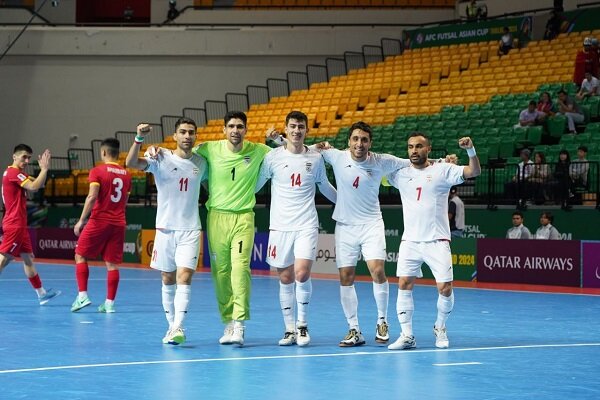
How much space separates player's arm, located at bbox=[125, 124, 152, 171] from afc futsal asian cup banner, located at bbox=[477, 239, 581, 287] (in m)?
11.5

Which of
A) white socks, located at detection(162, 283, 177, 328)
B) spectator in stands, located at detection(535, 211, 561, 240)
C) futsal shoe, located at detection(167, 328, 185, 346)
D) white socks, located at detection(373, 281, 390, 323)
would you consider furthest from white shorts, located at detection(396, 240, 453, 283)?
spectator in stands, located at detection(535, 211, 561, 240)

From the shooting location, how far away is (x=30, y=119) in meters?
38.4

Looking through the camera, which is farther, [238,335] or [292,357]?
[238,335]

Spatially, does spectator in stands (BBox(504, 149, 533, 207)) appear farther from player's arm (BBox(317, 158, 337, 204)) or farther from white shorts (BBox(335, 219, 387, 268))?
white shorts (BBox(335, 219, 387, 268))

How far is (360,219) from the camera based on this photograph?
39.8 feet

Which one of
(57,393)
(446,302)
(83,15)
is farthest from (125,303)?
(83,15)

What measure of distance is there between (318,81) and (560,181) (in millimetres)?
16820

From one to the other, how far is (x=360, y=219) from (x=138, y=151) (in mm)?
2546

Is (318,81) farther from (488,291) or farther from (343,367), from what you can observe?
(343,367)

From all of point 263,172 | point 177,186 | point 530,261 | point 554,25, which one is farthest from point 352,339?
point 554,25

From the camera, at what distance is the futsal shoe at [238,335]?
11641 mm

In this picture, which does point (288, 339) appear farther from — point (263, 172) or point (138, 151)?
point (138, 151)

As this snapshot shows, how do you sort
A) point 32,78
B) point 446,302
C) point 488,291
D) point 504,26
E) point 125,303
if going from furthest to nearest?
point 32,78
point 504,26
point 488,291
point 125,303
point 446,302

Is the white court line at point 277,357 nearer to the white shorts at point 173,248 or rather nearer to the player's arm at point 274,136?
the white shorts at point 173,248
